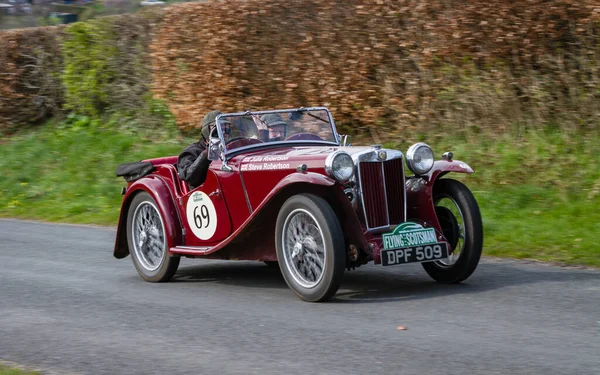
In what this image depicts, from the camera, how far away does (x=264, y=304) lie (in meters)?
7.11

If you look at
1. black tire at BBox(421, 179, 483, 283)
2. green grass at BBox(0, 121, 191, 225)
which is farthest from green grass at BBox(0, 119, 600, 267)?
black tire at BBox(421, 179, 483, 283)

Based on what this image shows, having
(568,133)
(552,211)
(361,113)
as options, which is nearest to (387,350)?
(552,211)

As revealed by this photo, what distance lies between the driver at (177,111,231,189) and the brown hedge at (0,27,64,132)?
12056mm

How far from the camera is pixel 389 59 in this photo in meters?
13.4

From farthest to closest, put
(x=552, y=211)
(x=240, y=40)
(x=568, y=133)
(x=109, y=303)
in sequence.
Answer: (x=240, y=40), (x=568, y=133), (x=552, y=211), (x=109, y=303)

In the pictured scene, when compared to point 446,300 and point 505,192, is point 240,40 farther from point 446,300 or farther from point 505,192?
point 446,300

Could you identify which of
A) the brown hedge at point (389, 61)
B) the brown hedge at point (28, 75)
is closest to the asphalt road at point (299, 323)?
the brown hedge at point (389, 61)

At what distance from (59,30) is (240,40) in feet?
20.5

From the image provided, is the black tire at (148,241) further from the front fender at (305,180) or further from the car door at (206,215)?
the front fender at (305,180)

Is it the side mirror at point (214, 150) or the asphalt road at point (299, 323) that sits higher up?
the side mirror at point (214, 150)

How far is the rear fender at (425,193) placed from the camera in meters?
7.45

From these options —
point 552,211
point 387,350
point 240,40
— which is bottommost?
point 552,211

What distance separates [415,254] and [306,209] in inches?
36.0

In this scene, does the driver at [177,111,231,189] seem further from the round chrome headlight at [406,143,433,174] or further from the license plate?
the license plate
